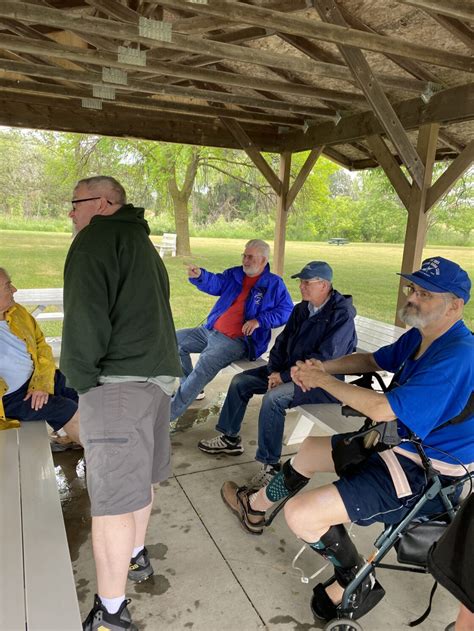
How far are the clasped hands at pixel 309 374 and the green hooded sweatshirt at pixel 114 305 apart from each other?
650mm

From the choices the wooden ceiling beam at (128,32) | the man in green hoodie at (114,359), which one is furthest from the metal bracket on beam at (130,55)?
the man in green hoodie at (114,359)

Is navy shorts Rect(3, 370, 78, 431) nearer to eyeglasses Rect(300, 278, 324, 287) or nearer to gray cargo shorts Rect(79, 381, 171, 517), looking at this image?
gray cargo shorts Rect(79, 381, 171, 517)

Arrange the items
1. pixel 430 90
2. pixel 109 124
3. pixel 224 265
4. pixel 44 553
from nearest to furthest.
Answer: pixel 44 553 < pixel 430 90 < pixel 109 124 < pixel 224 265

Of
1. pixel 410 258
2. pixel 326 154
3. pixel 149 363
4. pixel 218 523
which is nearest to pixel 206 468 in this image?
→ pixel 218 523

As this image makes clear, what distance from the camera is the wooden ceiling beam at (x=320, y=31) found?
2859mm

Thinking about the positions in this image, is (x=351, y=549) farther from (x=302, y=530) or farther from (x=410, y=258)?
(x=410, y=258)

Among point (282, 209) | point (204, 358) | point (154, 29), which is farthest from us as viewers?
point (282, 209)

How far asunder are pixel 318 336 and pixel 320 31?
203 centimetres

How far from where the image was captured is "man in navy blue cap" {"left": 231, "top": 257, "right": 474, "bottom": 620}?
5.28ft

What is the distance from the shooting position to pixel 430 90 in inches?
166

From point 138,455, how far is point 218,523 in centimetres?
106

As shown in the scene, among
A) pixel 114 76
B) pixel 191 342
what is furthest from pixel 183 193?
pixel 191 342

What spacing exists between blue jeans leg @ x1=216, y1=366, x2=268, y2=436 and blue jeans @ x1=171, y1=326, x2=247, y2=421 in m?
Answer: 0.28

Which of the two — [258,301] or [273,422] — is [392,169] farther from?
[273,422]
